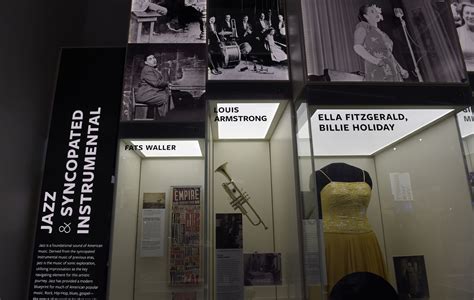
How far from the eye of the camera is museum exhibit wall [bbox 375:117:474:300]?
7.77 ft

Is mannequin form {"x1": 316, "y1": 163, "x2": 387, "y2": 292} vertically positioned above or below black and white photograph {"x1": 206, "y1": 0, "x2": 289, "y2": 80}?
below

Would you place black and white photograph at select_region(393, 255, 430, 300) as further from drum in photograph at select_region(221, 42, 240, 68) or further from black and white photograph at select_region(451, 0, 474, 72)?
drum in photograph at select_region(221, 42, 240, 68)

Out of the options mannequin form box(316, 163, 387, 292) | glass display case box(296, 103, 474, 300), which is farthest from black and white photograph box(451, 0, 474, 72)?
mannequin form box(316, 163, 387, 292)

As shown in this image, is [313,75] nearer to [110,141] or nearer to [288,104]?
[288,104]

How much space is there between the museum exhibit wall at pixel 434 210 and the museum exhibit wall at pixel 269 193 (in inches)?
27.4

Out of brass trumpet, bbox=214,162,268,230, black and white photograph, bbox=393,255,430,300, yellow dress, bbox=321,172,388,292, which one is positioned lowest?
black and white photograph, bbox=393,255,430,300

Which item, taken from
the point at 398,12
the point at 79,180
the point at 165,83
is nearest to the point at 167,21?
the point at 165,83

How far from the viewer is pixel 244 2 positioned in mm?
2875

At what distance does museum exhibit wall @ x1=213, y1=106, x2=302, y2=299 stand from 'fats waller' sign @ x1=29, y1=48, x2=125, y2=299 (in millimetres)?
964

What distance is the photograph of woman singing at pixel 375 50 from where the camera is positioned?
243cm

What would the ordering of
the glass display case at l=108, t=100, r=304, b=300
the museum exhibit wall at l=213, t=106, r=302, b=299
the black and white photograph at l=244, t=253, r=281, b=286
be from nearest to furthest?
the glass display case at l=108, t=100, r=304, b=300
the museum exhibit wall at l=213, t=106, r=302, b=299
the black and white photograph at l=244, t=253, r=281, b=286

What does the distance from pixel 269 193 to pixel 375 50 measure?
1445 mm

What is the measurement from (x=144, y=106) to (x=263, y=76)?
3.12 ft

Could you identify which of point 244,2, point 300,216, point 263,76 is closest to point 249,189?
point 300,216
